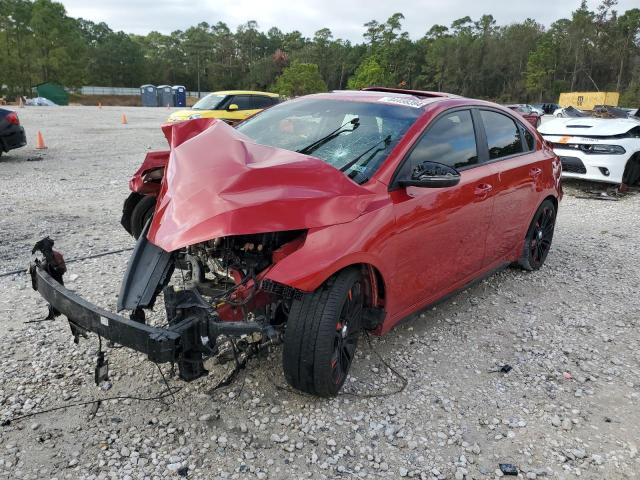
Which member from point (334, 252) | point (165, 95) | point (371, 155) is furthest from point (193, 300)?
point (165, 95)

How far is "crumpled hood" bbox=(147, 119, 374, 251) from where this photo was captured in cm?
259

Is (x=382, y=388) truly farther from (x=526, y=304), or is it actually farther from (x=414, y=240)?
(x=526, y=304)

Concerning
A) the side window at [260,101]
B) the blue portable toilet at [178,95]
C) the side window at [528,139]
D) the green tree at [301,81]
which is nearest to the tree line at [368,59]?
the green tree at [301,81]

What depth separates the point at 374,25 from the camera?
292ft

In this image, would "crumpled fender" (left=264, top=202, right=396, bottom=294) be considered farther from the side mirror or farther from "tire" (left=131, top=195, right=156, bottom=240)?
"tire" (left=131, top=195, right=156, bottom=240)

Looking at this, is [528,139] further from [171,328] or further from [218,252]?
[171,328]

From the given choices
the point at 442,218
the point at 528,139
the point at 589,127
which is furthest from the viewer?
the point at 589,127

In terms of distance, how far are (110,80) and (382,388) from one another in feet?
313

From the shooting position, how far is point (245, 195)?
2.65m

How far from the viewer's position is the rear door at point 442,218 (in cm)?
320

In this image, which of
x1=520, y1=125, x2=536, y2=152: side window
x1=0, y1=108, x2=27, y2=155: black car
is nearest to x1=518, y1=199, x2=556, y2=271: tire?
x1=520, y1=125, x2=536, y2=152: side window

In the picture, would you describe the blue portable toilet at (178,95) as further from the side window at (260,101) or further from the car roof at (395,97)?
the car roof at (395,97)

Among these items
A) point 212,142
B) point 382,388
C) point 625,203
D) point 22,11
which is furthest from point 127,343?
point 22,11

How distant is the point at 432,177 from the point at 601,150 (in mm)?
7374
